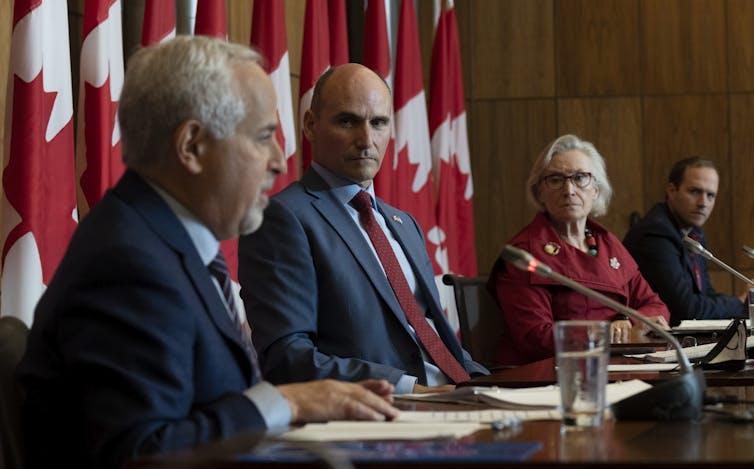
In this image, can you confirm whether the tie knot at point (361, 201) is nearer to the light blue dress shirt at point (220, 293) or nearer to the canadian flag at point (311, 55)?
the light blue dress shirt at point (220, 293)

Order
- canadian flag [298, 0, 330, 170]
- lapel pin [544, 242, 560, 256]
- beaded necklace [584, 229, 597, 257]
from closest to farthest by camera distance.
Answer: lapel pin [544, 242, 560, 256] → beaded necklace [584, 229, 597, 257] → canadian flag [298, 0, 330, 170]

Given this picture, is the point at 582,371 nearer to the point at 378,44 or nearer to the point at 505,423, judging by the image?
the point at 505,423

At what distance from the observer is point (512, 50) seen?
8359 mm

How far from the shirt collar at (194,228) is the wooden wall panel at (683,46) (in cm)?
687

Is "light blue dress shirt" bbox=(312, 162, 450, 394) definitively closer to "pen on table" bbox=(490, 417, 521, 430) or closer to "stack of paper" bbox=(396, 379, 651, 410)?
"stack of paper" bbox=(396, 379, 651, 410)

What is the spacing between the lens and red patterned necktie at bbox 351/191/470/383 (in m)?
3.12

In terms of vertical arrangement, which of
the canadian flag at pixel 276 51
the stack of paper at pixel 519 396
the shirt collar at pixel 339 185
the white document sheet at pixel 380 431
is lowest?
the stack of paper at pixel 519 396

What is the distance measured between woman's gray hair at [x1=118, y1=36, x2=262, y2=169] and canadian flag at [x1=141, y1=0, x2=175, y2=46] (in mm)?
2106

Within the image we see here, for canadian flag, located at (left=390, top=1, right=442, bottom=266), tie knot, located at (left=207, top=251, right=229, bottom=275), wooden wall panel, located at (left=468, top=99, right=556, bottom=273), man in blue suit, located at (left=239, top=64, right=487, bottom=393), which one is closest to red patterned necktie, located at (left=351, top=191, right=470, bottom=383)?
man in blue suit, located at (left=239, top=64, right=487, bottom=393)

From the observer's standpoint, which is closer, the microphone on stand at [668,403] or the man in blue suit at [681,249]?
the microphone on stand at [668,403]

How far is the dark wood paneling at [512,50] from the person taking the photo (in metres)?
8.33

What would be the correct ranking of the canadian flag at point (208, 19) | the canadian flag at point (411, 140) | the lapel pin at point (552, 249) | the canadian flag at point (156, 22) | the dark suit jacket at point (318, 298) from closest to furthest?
the dark suit jacket at point (318, 298), the canadian flag at point (156, 22), the canadian flag at point (208, 19), the lapel pin at point (552, 249), the canadian flag at point (411, 140)

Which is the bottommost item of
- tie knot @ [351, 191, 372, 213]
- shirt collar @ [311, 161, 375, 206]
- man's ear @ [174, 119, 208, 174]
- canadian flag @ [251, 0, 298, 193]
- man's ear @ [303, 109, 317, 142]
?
tie knot @ [351, 191, 372, 213]

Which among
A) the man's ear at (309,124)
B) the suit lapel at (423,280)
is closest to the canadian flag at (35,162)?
the man's ear at (309,124)
